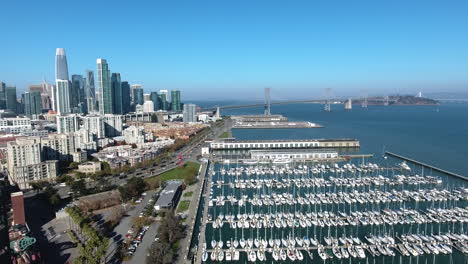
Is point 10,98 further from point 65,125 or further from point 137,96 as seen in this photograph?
point 65,125

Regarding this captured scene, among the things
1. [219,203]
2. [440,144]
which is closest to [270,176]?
[219,203]

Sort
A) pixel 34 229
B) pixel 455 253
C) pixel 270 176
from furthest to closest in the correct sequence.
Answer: pixel 270 176 < pixel 34 229 < pixel 455 253

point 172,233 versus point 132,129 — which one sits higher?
point 132,129

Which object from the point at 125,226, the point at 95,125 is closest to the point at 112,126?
the point at 95,125

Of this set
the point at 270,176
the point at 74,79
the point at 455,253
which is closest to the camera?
the point at 455,253

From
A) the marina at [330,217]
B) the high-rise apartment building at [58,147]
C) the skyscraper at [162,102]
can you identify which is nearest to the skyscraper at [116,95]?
the skyscraper at [162,102]

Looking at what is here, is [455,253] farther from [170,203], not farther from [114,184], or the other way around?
[114,184]

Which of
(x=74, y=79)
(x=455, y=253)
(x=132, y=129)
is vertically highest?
(x=74, y=79)

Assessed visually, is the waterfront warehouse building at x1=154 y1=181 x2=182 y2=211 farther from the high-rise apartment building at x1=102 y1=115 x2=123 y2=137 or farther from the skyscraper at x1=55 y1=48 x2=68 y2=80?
the skyscraper at x1=55 y1=48 x2=68 y2=80

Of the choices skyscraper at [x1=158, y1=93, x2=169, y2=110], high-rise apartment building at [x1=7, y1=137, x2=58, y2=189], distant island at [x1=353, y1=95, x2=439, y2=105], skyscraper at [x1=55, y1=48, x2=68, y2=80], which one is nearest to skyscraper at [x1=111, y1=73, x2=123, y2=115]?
skyscraper at [x1=55, y1=48, x2=68, y2=80]
